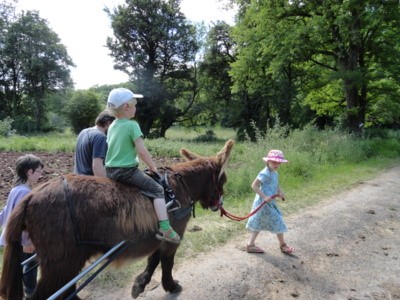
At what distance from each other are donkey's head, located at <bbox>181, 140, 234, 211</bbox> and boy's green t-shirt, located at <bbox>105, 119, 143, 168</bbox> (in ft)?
3.76

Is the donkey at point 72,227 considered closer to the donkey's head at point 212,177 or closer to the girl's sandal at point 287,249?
the donkey's head at point 212,177

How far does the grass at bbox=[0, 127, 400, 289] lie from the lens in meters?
5.10

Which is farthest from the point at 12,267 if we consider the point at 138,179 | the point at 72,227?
the point at 138,179

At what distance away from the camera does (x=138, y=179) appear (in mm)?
2828

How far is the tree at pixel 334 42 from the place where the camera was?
15125mm

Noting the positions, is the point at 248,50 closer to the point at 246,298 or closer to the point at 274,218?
the point at 274,218

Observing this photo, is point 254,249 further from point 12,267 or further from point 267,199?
point 12,267

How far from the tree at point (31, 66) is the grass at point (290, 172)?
26.9m

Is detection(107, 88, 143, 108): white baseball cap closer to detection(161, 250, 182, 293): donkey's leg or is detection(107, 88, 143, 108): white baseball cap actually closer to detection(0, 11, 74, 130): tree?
detection(161, 250, 182, 293): donkey's leg

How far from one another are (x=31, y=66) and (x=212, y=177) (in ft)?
140

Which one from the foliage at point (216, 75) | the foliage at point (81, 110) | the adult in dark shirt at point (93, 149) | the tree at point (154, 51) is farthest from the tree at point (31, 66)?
the adult in dark shirt at point (93, 149)

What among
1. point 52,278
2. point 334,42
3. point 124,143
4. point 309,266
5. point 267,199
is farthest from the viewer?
point 334,42

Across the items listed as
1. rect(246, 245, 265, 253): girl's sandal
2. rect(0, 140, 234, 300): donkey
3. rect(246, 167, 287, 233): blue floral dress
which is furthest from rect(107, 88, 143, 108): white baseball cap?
rect(246, 245, 265, 253): girl's sandal

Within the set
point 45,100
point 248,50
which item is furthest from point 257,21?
point 45,100
